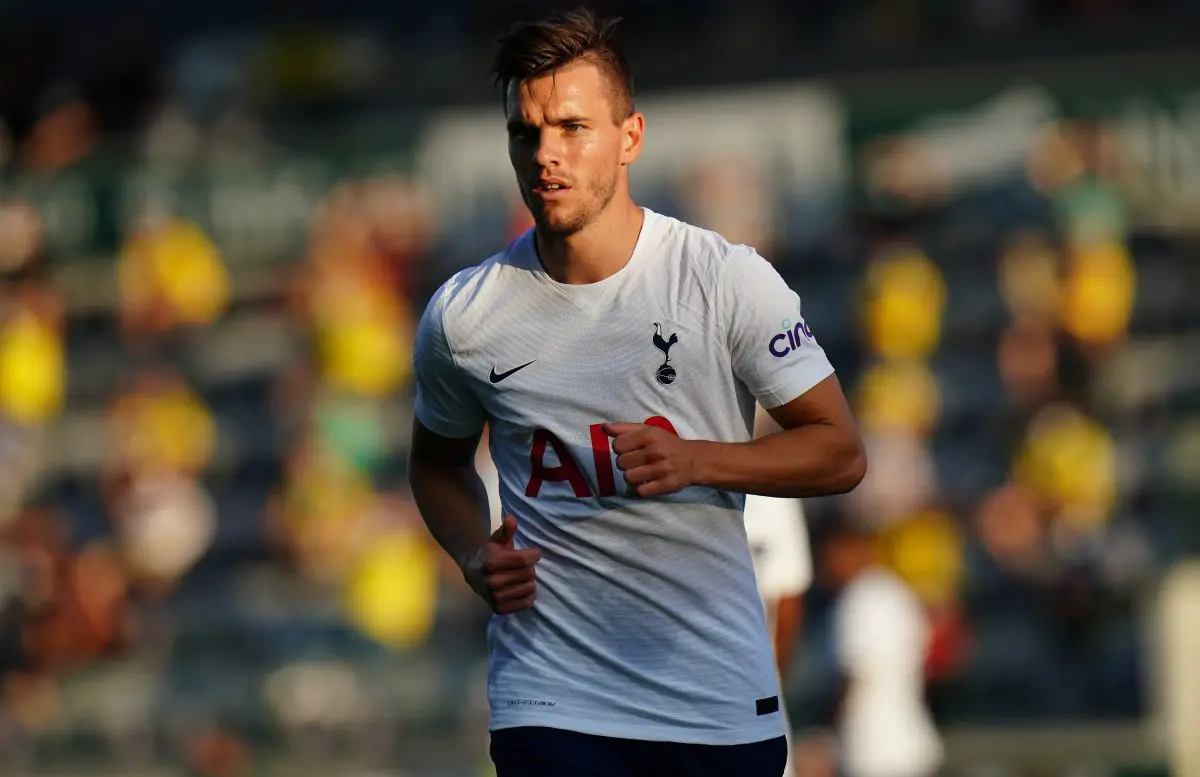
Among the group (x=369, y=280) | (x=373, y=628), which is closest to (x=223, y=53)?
(x=369, y=280)

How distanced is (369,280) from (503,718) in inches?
432

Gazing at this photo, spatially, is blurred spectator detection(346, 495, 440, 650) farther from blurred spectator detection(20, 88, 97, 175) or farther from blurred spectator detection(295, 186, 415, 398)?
blurred spectator detection(20, 88, 97, 175)

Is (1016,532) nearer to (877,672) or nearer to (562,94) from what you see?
(877,672)

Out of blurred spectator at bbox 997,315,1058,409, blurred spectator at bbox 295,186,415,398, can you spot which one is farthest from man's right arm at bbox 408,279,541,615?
blurred spectator at bbox 295,186,415,398

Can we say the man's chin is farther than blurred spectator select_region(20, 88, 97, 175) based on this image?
No

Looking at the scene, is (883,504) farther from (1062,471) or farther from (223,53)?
(223,53)

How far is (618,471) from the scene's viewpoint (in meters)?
4.25

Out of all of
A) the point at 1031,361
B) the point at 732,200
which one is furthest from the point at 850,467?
the point at 732,200

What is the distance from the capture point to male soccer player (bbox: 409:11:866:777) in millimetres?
4211

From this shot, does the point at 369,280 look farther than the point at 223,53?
No

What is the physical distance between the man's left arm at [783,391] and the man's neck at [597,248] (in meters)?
0.26

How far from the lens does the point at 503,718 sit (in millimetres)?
4441

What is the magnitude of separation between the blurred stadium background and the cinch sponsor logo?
7.11 meters

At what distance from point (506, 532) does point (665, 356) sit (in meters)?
0.52
